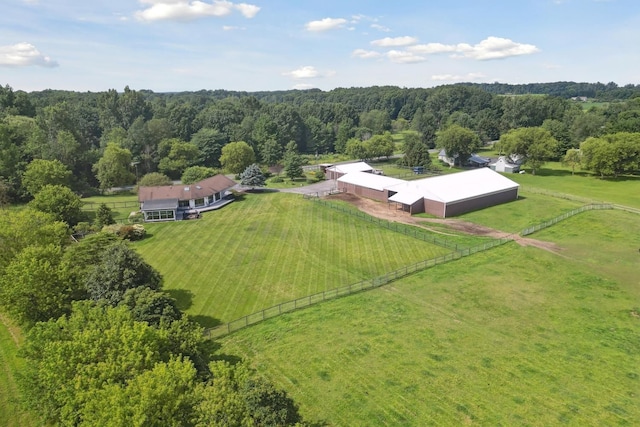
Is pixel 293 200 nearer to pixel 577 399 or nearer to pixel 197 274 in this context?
pixel 197 274

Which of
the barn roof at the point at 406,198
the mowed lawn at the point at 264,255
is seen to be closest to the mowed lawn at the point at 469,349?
the mowed lawn at the point at 264,255

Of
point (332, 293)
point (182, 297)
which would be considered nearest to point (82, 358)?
point (182, 297)

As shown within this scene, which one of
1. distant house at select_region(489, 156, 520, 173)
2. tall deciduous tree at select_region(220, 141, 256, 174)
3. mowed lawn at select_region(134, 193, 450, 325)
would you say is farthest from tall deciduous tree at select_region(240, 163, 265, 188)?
distant house at select_region(489, 156, 520, 173)

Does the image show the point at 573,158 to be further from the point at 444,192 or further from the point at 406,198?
the point at 406,198

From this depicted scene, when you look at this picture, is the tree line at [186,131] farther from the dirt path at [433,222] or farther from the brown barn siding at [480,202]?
the brown barn siding at [480,202]

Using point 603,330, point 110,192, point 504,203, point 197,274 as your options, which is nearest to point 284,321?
point 197,274

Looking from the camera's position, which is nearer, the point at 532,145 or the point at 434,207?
the point at 434,207
